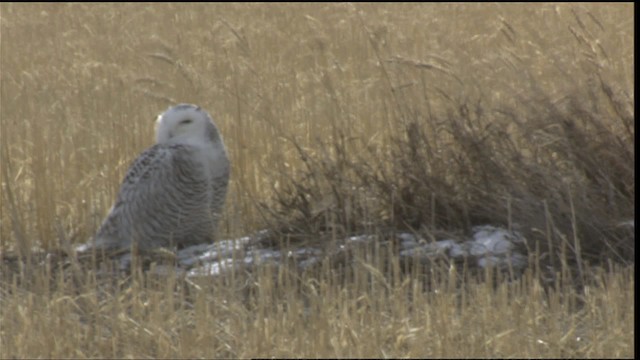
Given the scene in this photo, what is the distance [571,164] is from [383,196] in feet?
2.91

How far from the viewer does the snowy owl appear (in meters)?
6.97

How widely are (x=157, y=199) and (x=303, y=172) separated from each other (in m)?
0.75

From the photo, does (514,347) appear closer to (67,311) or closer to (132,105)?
(67,311)

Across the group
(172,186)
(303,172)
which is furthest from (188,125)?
(303,172)

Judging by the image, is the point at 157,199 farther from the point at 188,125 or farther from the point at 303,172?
the point at 303,172

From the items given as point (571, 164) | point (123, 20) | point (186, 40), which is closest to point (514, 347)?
point (571, 164)

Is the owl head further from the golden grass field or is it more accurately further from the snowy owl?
the golden grass field

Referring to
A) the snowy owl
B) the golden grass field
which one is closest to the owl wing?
the snowy owl

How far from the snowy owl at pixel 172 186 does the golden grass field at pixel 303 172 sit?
0.23 metres

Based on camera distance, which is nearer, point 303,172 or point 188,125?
point 188,125

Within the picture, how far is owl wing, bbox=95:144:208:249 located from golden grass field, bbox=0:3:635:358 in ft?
0.84

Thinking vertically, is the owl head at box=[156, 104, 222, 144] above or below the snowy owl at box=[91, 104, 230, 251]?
above

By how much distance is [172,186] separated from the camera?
7.02 m

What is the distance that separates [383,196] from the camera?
7.02 metres
